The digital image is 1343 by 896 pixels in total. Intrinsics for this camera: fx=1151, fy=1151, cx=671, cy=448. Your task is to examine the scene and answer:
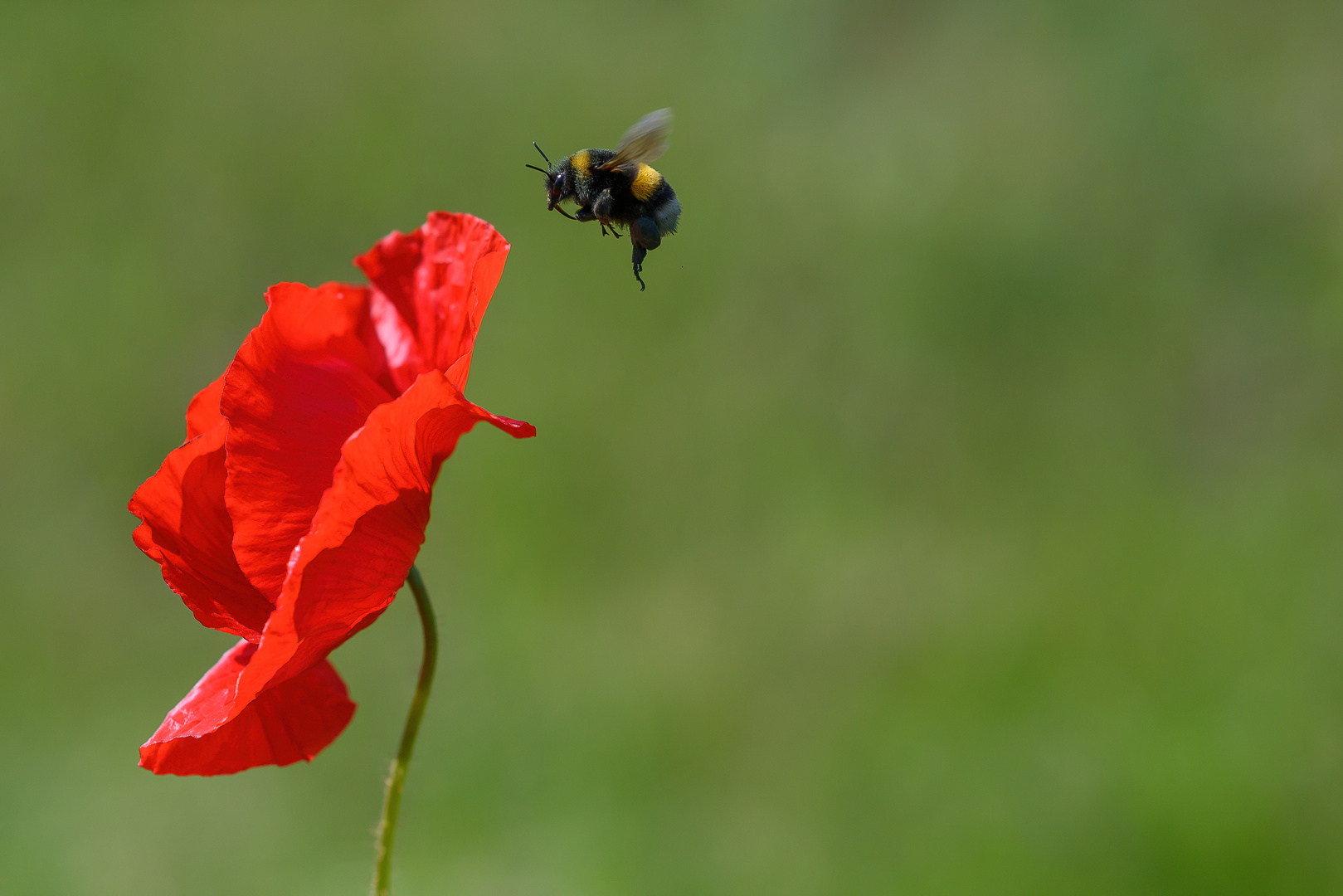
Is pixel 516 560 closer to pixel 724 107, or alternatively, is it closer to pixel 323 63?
pixel 724 107

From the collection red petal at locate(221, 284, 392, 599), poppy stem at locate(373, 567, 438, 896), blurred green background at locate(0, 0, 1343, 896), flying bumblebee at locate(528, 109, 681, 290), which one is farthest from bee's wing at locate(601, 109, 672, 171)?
blurred green background at locate(0, 0, 1343, 896)

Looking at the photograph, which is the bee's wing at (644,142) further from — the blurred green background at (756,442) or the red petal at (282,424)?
the blurred green background at (756,442)

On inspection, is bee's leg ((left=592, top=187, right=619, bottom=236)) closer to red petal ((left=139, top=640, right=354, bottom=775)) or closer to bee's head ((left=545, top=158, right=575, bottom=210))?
bee's head ((left=545, top=158, right=575, bottom=210))

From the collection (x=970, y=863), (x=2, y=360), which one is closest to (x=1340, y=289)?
(x=970, y=863)

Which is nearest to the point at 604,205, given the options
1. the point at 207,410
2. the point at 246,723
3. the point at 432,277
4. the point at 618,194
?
the point at 618,194

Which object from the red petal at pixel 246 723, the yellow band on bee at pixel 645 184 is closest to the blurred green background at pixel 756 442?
the red petal at pixel 246 723

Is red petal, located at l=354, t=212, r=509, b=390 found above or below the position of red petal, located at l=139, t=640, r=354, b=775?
above
